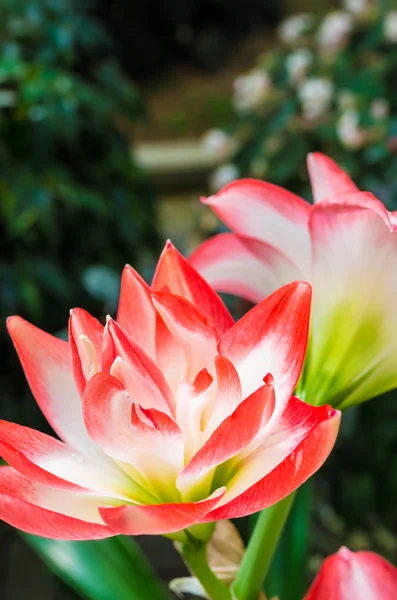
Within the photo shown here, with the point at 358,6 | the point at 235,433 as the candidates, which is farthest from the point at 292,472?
the point at 358,6

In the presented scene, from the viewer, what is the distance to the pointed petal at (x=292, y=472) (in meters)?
0.18

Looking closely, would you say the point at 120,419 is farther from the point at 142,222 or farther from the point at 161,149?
the point at 161,149

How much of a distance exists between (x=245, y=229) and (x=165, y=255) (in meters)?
0.04

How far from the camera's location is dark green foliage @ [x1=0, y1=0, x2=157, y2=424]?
0.96 metres

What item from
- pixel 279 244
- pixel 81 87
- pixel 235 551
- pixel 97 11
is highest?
pixel 97 11

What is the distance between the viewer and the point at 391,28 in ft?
3.85

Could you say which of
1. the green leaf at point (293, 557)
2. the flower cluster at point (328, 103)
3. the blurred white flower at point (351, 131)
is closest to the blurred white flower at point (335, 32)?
the flower cluster at point (328, 103)

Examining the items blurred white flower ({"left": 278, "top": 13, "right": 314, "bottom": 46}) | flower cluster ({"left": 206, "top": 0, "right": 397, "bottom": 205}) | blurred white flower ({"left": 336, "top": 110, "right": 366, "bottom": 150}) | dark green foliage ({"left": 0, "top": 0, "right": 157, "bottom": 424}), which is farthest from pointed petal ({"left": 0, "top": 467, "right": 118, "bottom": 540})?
blurred white flower ({"left": 278, "top": 13, "right": 314, "bottom": 46})

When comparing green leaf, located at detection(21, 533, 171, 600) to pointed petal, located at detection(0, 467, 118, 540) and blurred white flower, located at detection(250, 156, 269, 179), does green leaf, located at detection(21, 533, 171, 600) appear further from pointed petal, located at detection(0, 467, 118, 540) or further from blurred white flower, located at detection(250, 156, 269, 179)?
blurred white flower, located at detection(250, 156, 269, 179)

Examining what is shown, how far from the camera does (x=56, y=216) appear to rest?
3.33ft

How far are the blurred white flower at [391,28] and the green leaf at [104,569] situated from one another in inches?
43.0

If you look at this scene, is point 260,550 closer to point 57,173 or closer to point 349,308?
point 349,308

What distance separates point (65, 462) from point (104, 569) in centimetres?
14

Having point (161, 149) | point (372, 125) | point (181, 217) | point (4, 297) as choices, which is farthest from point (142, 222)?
point (161, 149)
